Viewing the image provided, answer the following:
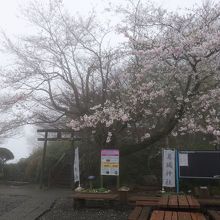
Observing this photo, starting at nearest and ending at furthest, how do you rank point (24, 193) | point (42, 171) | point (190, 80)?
1. point (190, 80)
2. point (24, 193)
3. point (42, 171)

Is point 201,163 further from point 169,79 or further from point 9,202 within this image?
point 9,202

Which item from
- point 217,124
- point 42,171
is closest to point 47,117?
point 42,171

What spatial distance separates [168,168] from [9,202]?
5.46 metres

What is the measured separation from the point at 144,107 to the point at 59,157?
27.5 feet

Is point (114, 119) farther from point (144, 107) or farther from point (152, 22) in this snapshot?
point (152, 22)

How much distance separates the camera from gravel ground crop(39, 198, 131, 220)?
36.0ft

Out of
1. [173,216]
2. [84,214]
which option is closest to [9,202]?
[84,214]

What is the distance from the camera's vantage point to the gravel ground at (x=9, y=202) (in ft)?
40.2

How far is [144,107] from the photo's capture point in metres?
13.8

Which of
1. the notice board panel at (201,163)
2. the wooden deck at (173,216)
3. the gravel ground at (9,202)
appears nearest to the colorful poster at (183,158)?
the notice board panel at (201,163)

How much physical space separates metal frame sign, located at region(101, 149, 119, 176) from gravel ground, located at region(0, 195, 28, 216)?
306 cm

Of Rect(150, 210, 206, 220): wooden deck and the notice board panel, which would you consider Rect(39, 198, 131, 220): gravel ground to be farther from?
Rect(150, 210, 206, 220): wooden deck

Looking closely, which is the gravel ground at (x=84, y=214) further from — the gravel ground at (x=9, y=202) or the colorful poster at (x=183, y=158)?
the colorful poster at (x=183, y=158)

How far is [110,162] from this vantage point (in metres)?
13.5
